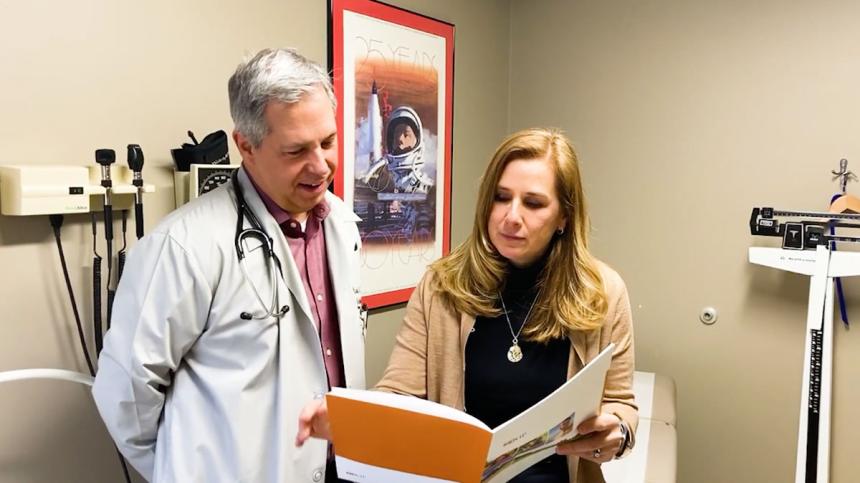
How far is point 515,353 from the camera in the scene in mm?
1346

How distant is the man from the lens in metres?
1.16

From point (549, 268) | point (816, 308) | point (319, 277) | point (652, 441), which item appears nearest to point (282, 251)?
point (319, 277)

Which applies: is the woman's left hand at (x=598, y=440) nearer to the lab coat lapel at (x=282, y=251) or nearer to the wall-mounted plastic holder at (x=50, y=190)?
the lab coat lapel at (x=282, y=251)

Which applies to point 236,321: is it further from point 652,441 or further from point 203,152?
point 652,441

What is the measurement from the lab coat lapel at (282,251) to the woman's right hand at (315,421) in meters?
0.20

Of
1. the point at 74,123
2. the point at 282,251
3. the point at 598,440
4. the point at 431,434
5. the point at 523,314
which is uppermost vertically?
the point at 74,123

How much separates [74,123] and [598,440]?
1261 mm

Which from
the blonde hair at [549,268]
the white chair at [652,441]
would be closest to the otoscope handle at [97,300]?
the blonde hair at [549,268]

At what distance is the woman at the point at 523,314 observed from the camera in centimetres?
134

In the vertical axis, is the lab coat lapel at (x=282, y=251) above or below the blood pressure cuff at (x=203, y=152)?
below

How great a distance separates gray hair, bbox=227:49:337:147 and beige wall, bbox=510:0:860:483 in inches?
71.1

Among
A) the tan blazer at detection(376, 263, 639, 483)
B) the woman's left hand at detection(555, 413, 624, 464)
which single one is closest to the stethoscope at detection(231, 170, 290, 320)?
the tan blazer at detection(376, 263, 639, 483)

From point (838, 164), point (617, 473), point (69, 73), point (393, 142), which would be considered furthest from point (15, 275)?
point (838, 164)

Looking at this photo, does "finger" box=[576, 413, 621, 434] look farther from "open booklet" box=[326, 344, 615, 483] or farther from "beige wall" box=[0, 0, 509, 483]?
"beige wall" box=[0, 0, 509, 483]
